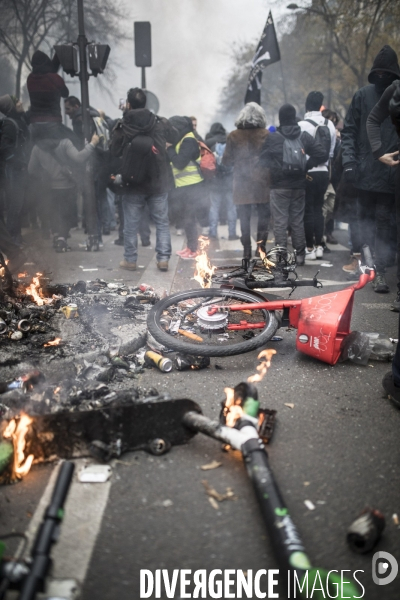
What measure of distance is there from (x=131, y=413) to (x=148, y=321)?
4.92 ft

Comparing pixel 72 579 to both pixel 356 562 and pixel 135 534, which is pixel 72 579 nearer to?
pixel 135 534

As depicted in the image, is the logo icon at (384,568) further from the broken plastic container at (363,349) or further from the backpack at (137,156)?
the backpack at (137,156)

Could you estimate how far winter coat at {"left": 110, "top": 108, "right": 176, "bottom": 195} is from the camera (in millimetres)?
6594

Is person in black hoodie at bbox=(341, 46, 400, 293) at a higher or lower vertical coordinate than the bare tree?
lower

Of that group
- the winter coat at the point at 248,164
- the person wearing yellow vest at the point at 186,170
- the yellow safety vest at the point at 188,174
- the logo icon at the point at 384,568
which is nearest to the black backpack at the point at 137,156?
the person wearing yellow vest at the point at 186,170

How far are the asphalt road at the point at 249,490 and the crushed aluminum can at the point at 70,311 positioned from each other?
132 centimetres

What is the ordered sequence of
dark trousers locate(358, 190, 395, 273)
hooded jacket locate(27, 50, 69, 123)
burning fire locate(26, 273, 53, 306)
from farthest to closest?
hooded jacket locate(27, 50, 69, 123) < dark trousers locate(358, 190, 395, 273) < burning fire locate(26, 273, 53, 306)

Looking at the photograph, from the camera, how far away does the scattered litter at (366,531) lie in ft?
6.89

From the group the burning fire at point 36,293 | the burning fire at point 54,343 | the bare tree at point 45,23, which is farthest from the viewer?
the bare tree at point 45,23

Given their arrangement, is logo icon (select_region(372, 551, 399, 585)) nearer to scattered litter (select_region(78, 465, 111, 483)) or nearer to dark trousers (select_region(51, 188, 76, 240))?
scattered litter (select_region(78, 465, 111, 483))

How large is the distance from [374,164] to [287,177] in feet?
4.60

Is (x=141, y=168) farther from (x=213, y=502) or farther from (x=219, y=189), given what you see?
(x=213, y=502)

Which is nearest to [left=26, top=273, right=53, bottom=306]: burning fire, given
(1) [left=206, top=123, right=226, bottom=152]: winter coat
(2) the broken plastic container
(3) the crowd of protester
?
(3) the crowd of protester

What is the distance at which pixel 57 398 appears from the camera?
3328 mm
